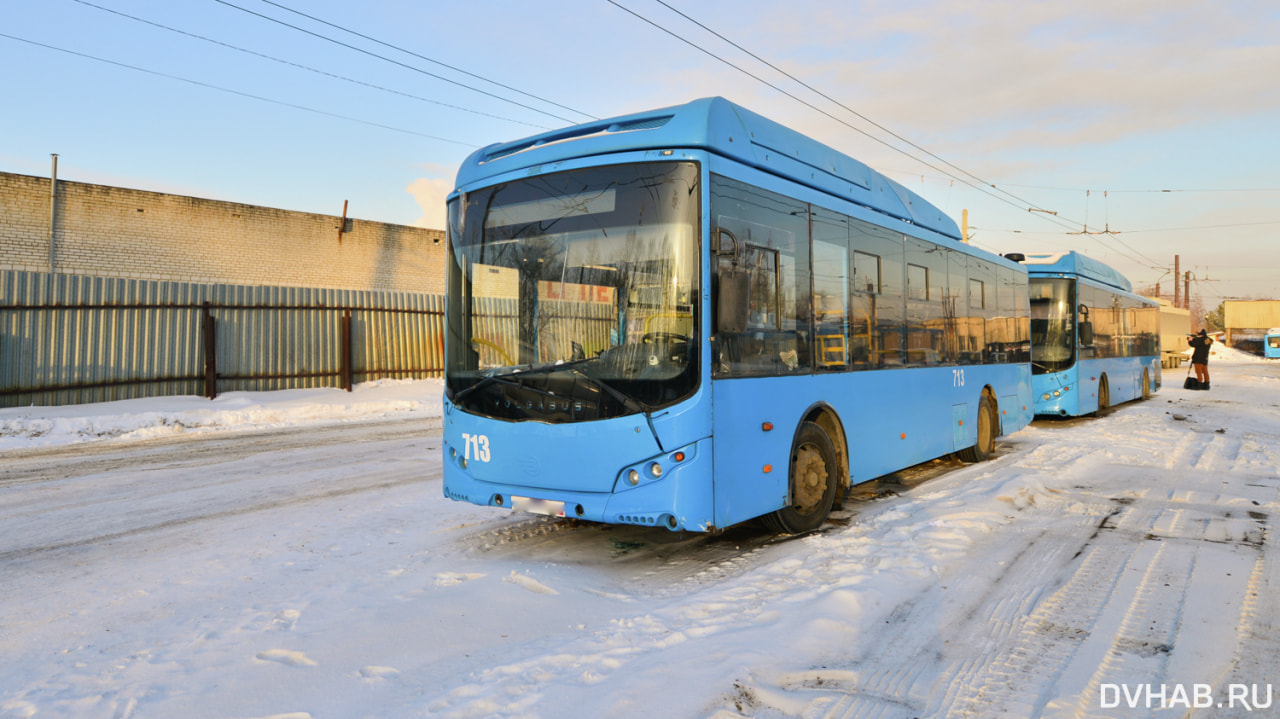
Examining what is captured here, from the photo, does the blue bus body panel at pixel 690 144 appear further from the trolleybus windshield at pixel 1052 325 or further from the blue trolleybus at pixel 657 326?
the trolleybus windshield at pixel 1052 325

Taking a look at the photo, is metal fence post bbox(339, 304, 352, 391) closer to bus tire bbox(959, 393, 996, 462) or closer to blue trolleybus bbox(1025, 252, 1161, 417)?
bus tire bbox(959, 393, 996, 462)

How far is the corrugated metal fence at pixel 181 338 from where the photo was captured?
1484cm

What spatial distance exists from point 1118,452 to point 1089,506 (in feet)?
13.9

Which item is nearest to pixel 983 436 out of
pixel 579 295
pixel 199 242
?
pixel 579 295

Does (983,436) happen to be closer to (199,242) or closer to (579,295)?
(579,295)

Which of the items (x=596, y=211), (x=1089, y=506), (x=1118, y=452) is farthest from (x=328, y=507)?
(x=1118, y=452)

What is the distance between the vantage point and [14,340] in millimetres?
14555

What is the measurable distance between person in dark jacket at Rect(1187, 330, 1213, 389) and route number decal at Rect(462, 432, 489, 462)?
2583cm

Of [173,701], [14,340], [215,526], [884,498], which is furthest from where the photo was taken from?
[14,340]

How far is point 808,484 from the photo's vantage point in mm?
6293

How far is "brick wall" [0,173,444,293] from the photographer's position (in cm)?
1939

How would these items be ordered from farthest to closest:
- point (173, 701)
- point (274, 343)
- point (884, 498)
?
1. point (274, 343)
2. point (884, 498)
3. point (173, 701)

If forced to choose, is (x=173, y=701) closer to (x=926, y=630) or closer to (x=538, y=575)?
(x=538, y=575)

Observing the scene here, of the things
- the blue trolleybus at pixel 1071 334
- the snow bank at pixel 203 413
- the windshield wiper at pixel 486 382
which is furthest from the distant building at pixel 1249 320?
the windshield wiper at pixel 486 382
